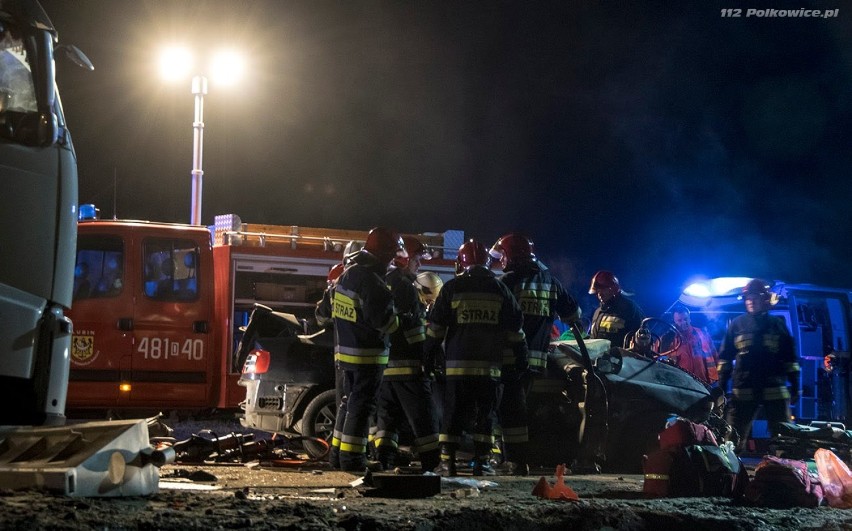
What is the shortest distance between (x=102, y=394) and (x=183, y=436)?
62.4 inches

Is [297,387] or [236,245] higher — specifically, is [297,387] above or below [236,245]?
below

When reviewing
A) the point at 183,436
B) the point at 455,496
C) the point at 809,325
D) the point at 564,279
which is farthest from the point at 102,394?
the point at 564,279

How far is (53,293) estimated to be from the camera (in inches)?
187

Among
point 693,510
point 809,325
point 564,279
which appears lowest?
point 693,510

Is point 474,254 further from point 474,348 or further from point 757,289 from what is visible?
point 757,289

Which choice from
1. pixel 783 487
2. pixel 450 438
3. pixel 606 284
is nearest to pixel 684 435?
pixel 783 487

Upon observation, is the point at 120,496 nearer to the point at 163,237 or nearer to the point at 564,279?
the point at 163,237

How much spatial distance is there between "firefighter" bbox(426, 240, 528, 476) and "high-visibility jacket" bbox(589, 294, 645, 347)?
285 centimetres

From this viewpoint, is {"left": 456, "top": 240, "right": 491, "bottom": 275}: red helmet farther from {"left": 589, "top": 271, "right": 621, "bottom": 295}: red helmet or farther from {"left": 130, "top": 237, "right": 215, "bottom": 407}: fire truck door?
{"left": 130, "top": 237, "right": 215, "bottom": 407}: fire truck door

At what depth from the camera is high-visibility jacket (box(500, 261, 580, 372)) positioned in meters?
8.16

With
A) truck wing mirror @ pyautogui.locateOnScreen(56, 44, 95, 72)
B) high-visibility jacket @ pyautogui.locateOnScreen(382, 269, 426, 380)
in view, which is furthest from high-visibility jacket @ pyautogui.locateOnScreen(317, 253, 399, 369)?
truck wing mirror @ pyautogui.locateOnScreen(56, 44, 95, 72)

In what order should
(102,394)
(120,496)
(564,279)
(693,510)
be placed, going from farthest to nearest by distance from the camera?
(564,279), (102,394), (693,510), (120,496)

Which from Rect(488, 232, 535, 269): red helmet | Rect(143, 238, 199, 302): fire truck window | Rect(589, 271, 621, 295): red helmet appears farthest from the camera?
Rect(589, 271, 621, 295): red helmet

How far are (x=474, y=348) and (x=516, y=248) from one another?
45.2 inches
